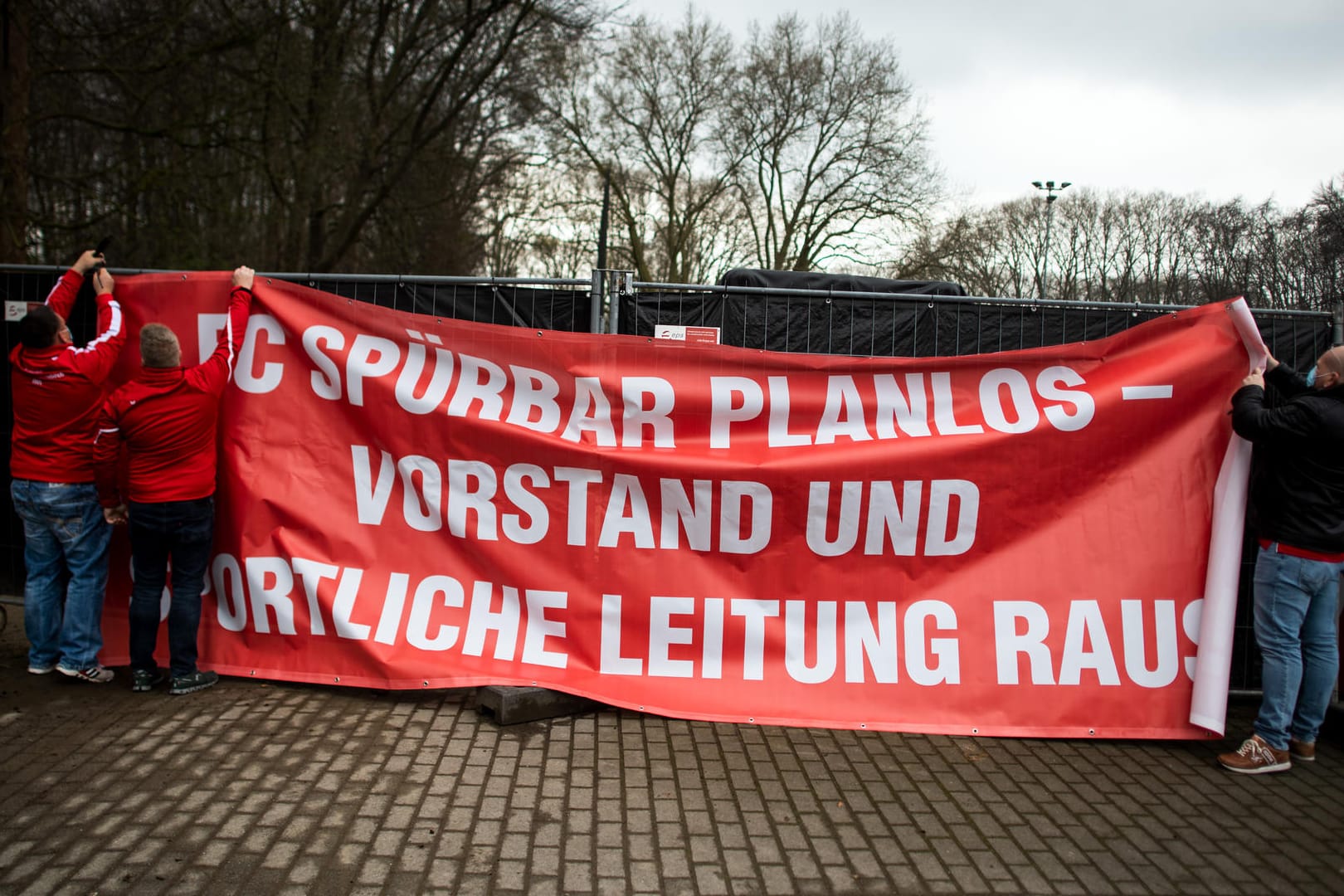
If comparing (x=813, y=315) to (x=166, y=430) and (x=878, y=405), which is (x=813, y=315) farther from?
(x=166, y=430)

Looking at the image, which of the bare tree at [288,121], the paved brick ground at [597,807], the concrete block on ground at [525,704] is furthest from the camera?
the bare tree at [288,121]

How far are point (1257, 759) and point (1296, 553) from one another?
37.2 inches

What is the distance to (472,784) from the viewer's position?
3.88 meters

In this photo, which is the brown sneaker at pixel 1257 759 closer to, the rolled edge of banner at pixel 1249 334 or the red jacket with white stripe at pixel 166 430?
the rolled edge of banner at pixel 1249 334

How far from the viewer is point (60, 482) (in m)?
4.88

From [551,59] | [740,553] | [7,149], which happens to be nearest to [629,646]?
[740,553]

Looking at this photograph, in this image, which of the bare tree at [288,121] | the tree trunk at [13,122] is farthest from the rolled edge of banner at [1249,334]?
the bare tree at [288,121]

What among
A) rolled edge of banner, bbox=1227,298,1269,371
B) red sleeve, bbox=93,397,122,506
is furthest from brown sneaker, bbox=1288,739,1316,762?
red sleeve, bbox=93,397,122,506

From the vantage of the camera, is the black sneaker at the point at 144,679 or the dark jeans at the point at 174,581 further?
the black sneaker at the point at 144,679

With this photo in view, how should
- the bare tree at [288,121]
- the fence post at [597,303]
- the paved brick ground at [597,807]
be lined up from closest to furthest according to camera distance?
the paved brick ground at [597,807] < the fence post at [597,303] < the bare tree at [288,121]

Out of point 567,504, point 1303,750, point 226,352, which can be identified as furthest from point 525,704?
point 1303,750

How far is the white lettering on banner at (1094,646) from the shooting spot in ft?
15.0

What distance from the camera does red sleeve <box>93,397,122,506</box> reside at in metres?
4.67

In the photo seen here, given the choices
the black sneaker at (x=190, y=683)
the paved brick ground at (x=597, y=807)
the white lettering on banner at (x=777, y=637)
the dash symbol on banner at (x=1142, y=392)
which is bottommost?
the paved brick ground at (x=597, y=807)
